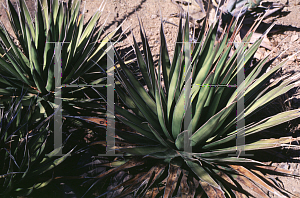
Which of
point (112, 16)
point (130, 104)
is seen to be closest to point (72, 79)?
point (130, 104)

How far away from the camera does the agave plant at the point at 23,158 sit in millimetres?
1648

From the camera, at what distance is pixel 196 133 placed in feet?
5.42

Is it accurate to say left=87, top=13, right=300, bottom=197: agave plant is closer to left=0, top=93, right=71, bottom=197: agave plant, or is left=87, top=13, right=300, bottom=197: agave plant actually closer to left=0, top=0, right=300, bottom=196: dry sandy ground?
left=0, top=93, right=71, bottom=197: agave plant

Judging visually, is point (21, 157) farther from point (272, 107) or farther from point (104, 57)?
point (272, 107)

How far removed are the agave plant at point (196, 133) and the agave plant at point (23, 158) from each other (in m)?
0.44

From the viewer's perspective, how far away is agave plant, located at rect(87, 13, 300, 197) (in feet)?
5.37

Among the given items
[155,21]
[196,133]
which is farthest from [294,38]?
[196,133]

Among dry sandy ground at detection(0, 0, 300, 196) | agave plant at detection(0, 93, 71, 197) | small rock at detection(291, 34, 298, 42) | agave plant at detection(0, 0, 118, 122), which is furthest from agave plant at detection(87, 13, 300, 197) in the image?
small rock at detection(291, 34, 298, 42)

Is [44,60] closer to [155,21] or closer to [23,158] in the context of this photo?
[23,158]

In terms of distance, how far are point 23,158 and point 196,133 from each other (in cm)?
122

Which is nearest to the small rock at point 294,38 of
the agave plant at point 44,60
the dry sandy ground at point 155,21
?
the dry sandy ground at point 155,21

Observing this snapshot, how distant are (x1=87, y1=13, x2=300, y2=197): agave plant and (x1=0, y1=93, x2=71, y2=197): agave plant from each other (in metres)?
0.44

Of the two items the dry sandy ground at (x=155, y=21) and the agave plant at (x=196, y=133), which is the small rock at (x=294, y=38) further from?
the agave plant at (x=196, y=133)

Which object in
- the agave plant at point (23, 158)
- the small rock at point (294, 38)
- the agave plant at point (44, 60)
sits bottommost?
the agave plant at point (23, 158)
